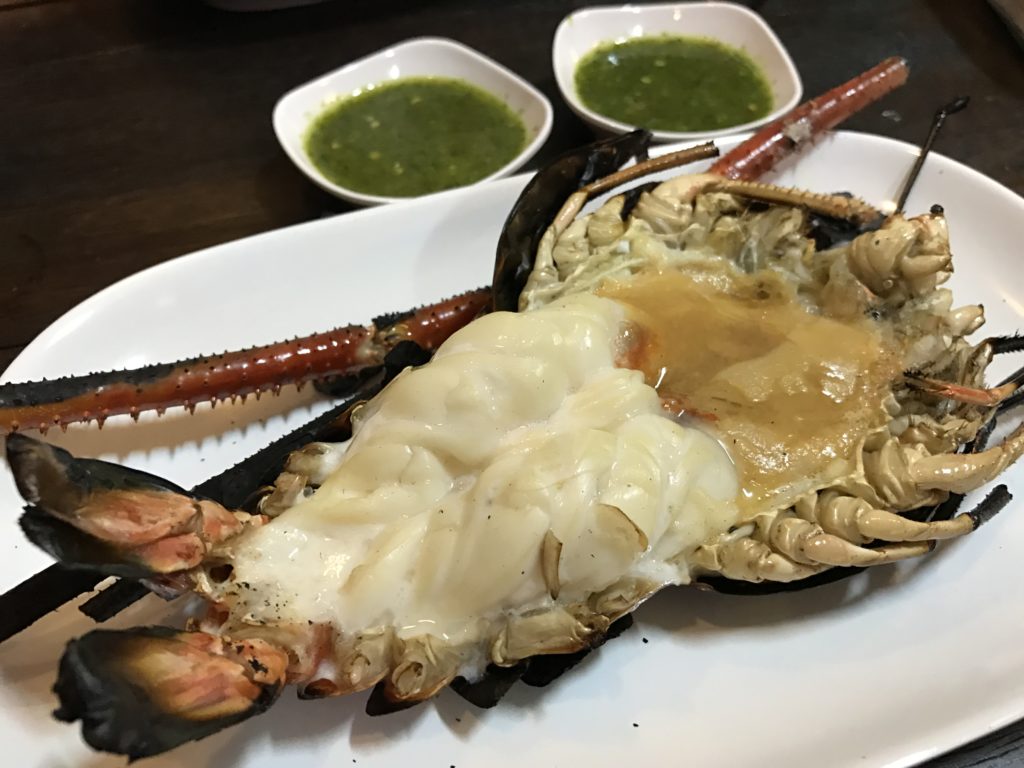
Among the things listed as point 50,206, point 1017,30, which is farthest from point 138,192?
point 1017,30

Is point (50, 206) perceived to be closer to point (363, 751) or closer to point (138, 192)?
point (138, 192)

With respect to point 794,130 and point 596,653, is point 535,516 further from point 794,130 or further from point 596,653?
point 794,130

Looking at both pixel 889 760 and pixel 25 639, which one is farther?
pixel 25 639

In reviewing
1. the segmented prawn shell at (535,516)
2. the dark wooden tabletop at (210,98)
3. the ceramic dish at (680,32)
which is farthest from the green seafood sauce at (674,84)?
the segmented prawn shell at (535,516)

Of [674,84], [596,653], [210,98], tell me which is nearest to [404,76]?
[210,98]

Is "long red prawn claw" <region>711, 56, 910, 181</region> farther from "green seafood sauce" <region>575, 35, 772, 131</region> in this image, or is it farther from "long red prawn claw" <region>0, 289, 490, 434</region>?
"long red prawn claw" <region>0, 289, 490, 434</region>
